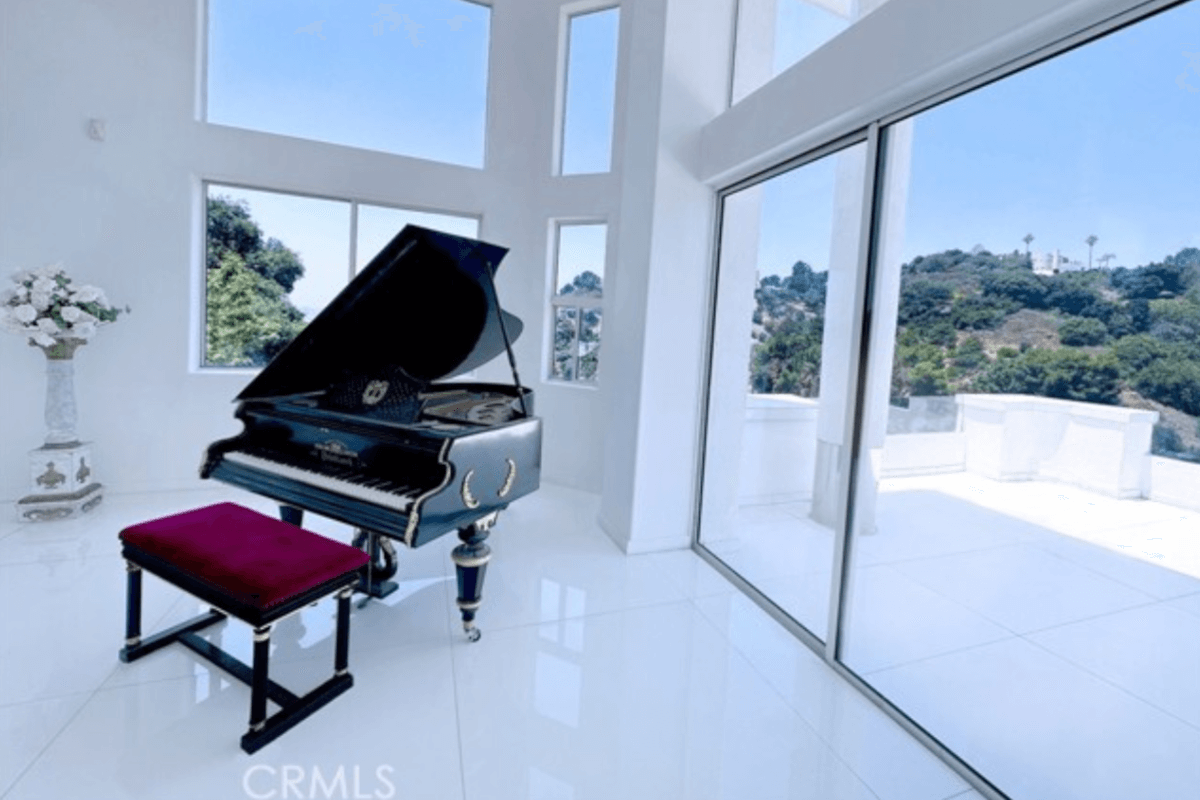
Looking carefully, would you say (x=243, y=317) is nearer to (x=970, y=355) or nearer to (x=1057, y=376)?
(x=970, y=355)

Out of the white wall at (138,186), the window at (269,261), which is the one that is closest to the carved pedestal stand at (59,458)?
the white wall at (138,186)

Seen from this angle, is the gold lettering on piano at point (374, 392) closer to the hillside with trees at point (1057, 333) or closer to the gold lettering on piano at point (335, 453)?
the gold lettering on piano at point (335, 453)

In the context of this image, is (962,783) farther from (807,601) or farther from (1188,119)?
(1188,119)

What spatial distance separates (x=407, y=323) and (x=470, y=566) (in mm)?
1206

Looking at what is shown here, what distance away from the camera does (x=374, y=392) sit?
2652 mm

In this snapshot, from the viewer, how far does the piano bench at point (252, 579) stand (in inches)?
67.9

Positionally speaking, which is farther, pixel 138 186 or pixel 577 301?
pixel 577 301

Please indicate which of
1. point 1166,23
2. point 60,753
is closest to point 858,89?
point 1166,23

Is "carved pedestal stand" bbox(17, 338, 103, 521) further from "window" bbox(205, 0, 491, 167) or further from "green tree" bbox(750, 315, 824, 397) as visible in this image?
"green tree" bbox(750, 315, 824, 397)

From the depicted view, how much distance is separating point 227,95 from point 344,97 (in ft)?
2.70

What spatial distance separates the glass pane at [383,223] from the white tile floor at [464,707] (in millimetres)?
2828

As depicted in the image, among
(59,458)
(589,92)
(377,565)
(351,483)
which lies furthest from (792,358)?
(59,458)

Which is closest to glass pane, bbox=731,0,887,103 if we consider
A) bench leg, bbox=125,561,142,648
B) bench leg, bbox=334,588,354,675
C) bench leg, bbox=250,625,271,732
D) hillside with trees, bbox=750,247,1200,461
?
hillside with trees, bbox=750,247,1200,461

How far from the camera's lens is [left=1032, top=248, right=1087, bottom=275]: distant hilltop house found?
169cm
